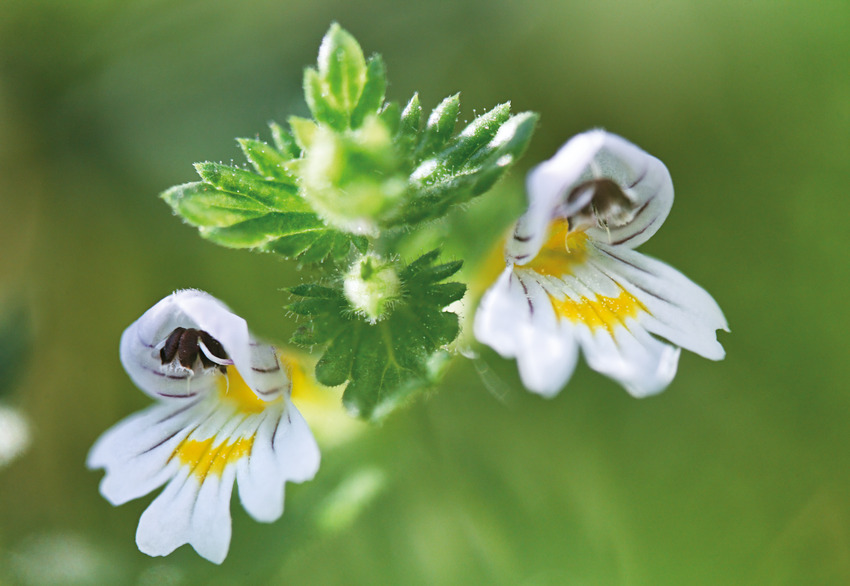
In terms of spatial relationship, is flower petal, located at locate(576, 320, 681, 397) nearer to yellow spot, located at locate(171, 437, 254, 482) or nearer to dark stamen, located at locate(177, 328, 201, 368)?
yellow spot, located at locate(171, 437, 254, 482)

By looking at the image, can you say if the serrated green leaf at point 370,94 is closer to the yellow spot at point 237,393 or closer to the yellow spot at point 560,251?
the yellow spot at point 560,251

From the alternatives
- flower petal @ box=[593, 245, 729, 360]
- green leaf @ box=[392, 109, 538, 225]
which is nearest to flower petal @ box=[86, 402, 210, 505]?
green leaf @ box=[392, 109, 538, 225]

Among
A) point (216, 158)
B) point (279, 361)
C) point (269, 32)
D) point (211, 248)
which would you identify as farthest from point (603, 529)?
point (269, 32)

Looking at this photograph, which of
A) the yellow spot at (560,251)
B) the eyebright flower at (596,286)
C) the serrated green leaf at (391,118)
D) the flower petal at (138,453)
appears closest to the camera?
the eyebright flower at (596,286)

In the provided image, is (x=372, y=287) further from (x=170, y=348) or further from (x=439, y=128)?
(x=170, y=348)

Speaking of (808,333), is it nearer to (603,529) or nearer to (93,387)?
(603,529)

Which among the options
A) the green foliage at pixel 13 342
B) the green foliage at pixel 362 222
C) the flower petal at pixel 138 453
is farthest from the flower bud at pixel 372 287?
the green foliage at pixel 13 342

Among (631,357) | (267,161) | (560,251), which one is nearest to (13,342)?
(267,161)
